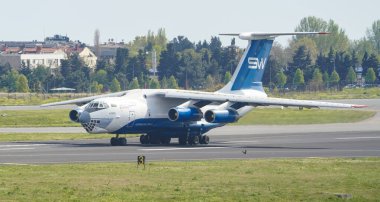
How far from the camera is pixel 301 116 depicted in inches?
3509

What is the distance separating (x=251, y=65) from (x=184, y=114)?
23.8 ft

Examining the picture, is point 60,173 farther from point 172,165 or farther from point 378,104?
point 378,104

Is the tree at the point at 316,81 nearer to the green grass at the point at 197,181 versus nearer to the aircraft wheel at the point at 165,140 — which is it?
the aircraft wheel at the point at 165,140

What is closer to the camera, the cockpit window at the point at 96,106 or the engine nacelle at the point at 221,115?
the cockpit window at the point at 96,106

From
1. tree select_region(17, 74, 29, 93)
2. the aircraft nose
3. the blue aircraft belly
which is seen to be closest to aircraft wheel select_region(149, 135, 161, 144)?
the blue aircraft belly

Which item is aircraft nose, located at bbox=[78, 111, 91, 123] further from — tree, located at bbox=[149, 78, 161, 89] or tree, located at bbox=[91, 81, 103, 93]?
tree, located at bbox=[91, 81, 103, 93]

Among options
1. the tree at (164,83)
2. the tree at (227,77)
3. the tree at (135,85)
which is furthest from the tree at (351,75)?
the tree at (135,85)

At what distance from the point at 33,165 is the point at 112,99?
1663 centimetres

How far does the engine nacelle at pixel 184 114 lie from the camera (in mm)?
60938

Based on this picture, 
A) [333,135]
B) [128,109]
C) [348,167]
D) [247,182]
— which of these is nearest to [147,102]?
A: [128,109]

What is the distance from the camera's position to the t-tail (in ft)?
216

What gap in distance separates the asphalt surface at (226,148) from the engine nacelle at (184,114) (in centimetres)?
166

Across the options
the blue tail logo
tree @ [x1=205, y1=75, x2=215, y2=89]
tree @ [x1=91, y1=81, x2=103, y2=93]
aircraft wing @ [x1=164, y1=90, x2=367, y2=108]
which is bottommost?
tree @ [x1=91, y1=81, x2=103, y2=93]

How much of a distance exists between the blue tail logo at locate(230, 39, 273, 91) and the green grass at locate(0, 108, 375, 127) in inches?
755
